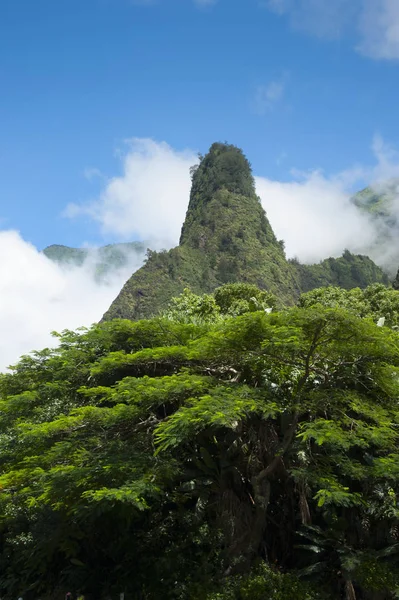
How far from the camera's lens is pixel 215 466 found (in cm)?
1000

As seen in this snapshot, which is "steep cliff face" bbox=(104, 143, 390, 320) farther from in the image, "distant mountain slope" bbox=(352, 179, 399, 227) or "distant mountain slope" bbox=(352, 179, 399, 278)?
"distant mountain slope" bbox=(352, 179, 399, 227)

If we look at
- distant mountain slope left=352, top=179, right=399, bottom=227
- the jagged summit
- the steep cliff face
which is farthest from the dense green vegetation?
distant mountain slope left=352, top=179, right=399, bottom=227

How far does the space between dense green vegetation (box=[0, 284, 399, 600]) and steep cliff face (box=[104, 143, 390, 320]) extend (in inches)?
2718

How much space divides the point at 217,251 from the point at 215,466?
84.7m

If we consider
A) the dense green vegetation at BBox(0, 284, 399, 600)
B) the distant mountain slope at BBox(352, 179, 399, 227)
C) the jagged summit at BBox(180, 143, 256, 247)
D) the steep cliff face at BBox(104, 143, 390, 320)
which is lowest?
the dense green vegetation at BBox(0, 284, 399, 600)

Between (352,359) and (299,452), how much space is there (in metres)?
1.82

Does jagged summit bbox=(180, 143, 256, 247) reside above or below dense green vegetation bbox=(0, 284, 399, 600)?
above

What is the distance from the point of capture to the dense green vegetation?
818 cm

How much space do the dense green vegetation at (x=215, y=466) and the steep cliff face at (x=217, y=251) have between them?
226ft

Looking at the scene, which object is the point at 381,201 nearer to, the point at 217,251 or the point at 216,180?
the point at 216,180

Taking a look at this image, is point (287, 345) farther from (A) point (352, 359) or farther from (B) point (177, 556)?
(B) point (177, 556)

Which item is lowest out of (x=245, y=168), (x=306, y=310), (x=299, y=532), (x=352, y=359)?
(x=299, y=532)

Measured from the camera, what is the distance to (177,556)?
944cm

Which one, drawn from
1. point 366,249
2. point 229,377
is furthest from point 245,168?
point 229,377
